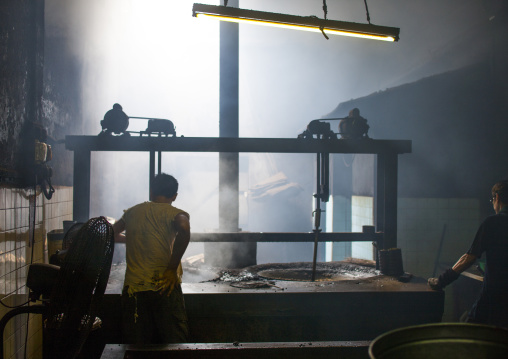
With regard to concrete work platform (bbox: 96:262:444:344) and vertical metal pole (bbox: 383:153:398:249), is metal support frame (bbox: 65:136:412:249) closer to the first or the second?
vertical metal pole (bbox: 383:153:398:249)

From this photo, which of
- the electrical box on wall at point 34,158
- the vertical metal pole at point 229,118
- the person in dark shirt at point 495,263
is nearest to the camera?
the person in dark shirt at point 495,263

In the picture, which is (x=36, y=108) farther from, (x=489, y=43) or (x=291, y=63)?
(x=291, y=63)

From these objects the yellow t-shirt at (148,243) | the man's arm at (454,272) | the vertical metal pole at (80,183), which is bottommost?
the man's arm at (454,272)

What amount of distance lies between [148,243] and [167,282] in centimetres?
38

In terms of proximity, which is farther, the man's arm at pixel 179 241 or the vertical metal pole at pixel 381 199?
the vertical metal pole at pixel 381 199

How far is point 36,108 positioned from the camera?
4355mm

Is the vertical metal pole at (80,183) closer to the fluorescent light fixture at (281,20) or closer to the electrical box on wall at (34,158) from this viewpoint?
the electrical box on wall at (34,158)

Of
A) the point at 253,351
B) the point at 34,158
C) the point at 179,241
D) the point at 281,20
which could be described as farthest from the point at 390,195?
the point at 34,158

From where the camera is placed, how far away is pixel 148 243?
3240mm

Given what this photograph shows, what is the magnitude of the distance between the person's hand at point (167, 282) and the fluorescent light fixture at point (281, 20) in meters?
2.62

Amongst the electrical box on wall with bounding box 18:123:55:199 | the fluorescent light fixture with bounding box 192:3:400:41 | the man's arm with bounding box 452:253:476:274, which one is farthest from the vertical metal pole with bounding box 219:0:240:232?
the man's arm with bounding box 452:253:476:274

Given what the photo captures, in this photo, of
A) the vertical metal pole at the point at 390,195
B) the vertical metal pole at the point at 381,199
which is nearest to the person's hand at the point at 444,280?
the vertical metal pole at the point at 390,195

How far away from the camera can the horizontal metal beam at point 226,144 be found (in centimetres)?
459

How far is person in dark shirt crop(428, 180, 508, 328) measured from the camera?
3.45 metres
